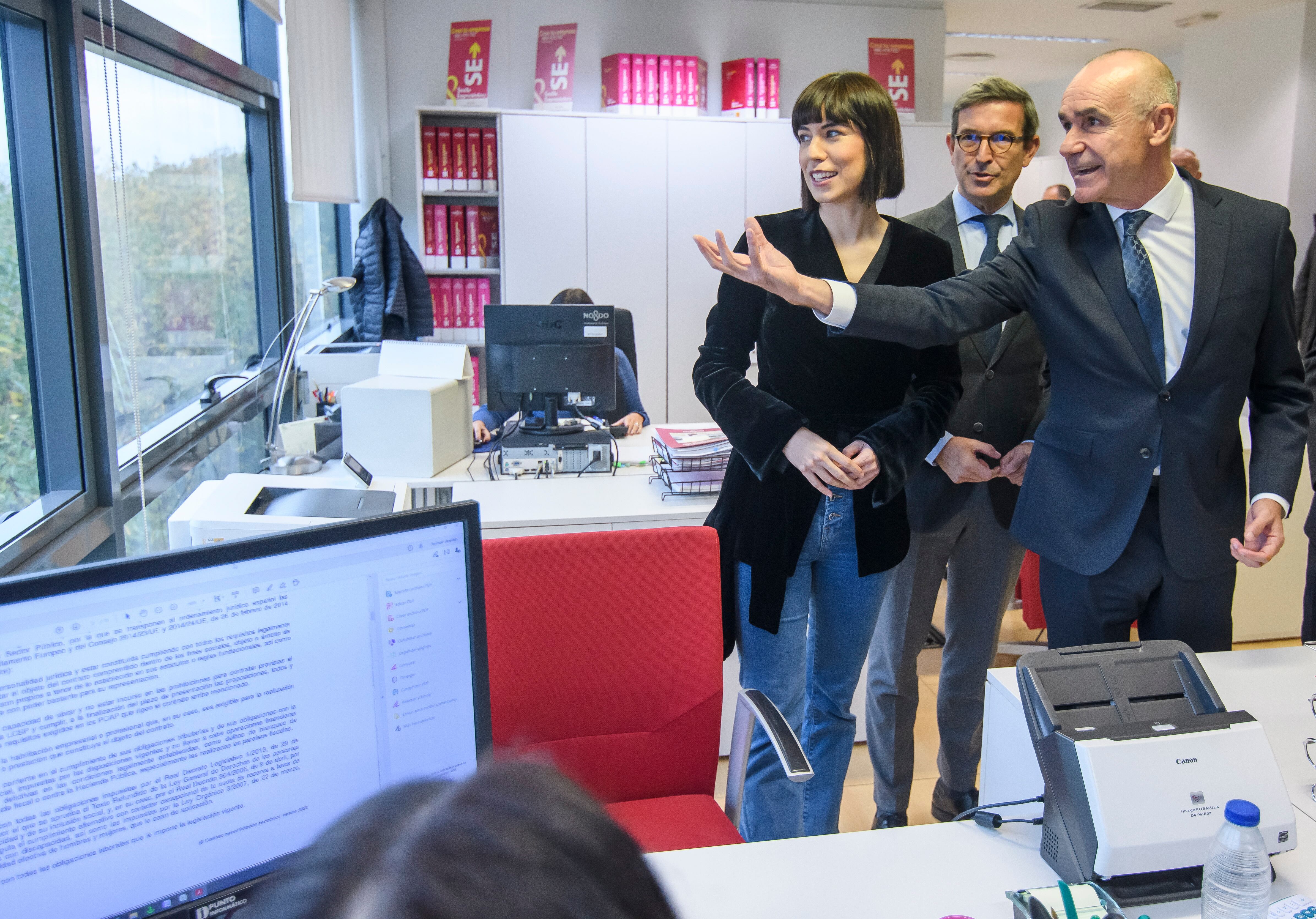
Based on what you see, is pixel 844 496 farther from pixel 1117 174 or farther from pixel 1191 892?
pixel 1191 892

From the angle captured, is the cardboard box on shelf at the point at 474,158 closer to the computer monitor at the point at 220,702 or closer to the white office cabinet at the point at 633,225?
the white office cabinet at the point at 633,225

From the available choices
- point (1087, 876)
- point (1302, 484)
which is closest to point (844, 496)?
point (1087, 876)

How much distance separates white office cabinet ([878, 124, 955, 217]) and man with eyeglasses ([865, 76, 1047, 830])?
10.3 ft

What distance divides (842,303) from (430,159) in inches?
154

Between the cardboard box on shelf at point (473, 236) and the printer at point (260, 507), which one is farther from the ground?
the cardboard box on shelf at point (473, 236)

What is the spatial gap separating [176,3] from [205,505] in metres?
2.40

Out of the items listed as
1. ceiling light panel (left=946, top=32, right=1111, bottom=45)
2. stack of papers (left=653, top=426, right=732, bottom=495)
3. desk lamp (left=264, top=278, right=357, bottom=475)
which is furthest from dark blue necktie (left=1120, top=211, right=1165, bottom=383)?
ceiling light panel (left=946, top=32, right=1111, bottom=45)

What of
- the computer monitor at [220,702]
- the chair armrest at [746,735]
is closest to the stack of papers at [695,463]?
the chair armrest at [746,735]

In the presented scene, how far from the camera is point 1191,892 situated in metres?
1.08

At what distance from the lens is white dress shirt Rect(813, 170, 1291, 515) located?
165 centimetres

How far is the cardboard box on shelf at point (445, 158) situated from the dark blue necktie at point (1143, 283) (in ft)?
13.1

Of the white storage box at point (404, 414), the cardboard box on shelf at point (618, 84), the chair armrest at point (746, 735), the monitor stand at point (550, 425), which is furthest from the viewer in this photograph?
the cardboard box on shelf at point (618, 84)

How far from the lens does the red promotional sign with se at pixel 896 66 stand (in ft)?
18.5

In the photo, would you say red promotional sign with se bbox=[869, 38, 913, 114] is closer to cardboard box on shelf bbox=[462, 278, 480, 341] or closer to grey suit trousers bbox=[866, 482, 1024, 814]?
cardboard box on shelf bbox=[462, 278, 480, 341]
